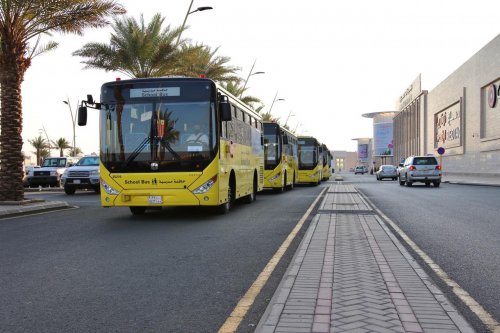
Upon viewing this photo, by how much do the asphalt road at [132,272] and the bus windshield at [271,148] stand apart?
12605mm

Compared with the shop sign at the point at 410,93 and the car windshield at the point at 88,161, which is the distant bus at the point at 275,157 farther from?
the shop sign at the point at 410,93

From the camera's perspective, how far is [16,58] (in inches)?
631

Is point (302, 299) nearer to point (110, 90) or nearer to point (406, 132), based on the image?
point (110, 90)

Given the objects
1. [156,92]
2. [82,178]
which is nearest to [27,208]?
[156,92]

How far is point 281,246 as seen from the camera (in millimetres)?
8172

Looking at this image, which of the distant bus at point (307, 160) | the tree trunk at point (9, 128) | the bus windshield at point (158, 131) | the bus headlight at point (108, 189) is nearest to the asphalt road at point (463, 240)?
the bus windshield at point (158, 131)

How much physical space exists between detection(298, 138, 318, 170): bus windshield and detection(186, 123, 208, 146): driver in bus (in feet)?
78.4

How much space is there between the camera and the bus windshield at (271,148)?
79.9 ft

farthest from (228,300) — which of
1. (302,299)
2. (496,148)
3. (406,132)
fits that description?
(406,132)

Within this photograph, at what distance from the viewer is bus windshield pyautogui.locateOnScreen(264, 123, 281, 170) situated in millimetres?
24359

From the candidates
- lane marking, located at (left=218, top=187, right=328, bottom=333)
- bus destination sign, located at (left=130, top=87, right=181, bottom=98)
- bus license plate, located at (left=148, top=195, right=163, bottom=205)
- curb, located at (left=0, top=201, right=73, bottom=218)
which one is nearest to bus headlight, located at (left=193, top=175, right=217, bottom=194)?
bus license plate, located at (left=148, top=195, right=163, bottom=205)

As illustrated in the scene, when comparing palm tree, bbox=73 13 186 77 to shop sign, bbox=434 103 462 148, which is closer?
palm tree, bbox=73 13 186 77

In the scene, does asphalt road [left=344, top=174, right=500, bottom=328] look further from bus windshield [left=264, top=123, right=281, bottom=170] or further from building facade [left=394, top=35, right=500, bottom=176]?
building facade [left=394, top=35, right=500, bottom=176]

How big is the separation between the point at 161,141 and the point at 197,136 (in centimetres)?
83
